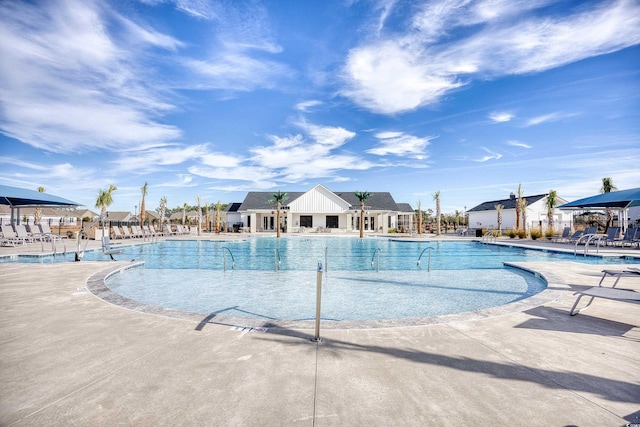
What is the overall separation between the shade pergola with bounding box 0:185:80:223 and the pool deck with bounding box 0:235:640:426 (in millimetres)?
14400

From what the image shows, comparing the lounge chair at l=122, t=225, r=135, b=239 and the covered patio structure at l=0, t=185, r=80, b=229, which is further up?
the covered patio structure at l=0, t=185, r=80, b=229

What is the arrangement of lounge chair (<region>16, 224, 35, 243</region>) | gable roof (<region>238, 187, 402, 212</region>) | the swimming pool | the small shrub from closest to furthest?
the swimming pool → lounge chair (<region>16, 224, 35, 243</region>) → the small shrub → gable roof (<region>238, 187, 402, 212</region>)

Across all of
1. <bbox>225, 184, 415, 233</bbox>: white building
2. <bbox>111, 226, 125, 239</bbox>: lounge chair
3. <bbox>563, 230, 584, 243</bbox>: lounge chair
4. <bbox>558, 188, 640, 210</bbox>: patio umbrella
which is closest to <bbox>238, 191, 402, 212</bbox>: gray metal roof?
<bbox>225, 184, 415, 233</bbox>: white building

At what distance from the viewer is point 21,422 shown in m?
2.21

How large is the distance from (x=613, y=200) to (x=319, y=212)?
28.7 metres

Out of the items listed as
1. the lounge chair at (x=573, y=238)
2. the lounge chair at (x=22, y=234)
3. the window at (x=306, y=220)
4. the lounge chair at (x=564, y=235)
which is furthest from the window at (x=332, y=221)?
the lounge chair at (x=22, y=234)

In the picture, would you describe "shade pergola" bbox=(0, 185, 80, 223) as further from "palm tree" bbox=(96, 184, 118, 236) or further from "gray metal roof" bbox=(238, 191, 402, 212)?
"palm tree" bbox=(96, 184, 118, 236)

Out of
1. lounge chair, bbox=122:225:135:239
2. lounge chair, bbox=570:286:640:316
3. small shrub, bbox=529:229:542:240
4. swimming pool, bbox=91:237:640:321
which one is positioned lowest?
swimming pool, bbox=91:237:640:321

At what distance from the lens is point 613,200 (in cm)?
1823

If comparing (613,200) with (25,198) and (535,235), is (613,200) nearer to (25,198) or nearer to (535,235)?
(535,235)

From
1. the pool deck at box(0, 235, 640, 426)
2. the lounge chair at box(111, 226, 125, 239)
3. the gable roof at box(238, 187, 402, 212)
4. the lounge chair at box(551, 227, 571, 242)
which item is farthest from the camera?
the gable roof at box(238, 187, 402, 212)

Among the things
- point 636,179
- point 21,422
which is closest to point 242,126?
point 21,422

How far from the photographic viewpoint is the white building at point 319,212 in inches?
1602

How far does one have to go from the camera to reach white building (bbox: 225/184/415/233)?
133 feet
